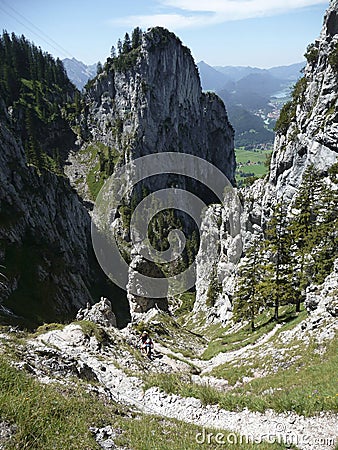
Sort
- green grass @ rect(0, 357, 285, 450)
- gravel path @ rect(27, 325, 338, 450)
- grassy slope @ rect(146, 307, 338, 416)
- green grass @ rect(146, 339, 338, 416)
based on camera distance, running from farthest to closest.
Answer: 1. grassy slope @ rect(146, 307, 338, 416)
2. green grass @ rect(146, 339, 338, 416)
3. gravel path @ rect(27, 325, 338, 450)
4. green grass @ rect(0, 357, 285, 450)

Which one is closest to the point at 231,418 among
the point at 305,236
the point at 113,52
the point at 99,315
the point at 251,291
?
the point at 305,236

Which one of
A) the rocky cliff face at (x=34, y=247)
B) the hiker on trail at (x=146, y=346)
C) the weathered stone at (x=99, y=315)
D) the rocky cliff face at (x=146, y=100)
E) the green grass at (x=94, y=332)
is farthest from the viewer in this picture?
the rocky cliff face at (x=146, y=100)

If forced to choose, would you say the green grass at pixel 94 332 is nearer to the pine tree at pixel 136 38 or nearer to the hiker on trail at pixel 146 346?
the hiker on trail at pixel 146 346

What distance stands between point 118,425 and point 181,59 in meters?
188

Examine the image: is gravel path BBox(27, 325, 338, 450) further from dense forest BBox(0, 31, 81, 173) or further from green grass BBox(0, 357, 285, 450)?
dense forest BBox(0, 31, 81, 173)

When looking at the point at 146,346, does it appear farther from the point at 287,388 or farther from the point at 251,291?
the point at 287,388

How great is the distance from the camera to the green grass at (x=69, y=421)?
8.55 meters

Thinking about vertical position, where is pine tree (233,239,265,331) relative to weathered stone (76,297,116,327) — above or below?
above

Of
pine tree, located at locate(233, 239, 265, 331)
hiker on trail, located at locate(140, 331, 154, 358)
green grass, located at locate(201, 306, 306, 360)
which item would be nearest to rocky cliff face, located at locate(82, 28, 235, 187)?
pine tree, located at locate(233, 239, 265, 331)

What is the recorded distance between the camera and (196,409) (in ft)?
50.8

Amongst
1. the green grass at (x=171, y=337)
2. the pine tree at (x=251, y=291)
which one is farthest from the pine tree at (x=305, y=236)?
the green grass at (x=171, y=337)

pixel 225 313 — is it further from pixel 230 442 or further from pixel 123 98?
pixel 123 98

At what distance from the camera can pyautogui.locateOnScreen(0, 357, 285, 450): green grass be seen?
8555 mm

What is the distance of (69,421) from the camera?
980cm
